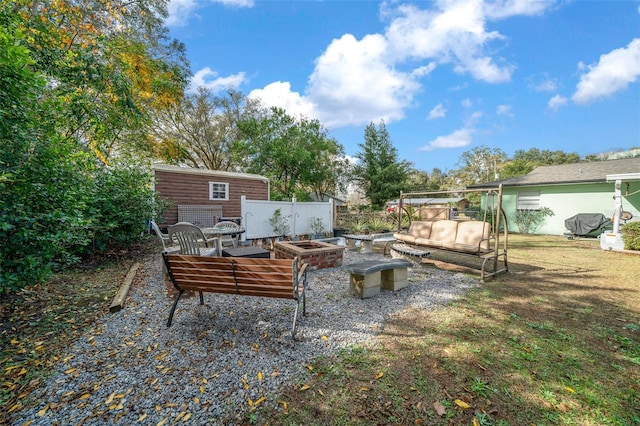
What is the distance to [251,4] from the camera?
27.2 feet

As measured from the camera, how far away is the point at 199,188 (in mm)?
11719

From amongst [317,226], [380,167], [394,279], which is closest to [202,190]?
[317,226]

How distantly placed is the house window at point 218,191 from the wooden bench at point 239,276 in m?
10.2

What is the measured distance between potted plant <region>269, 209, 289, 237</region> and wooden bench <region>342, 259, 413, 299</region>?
16.9ft

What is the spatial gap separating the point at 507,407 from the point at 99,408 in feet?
9.05

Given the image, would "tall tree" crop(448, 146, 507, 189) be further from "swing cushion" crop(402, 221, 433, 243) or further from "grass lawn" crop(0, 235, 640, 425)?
"grass lawn" crop(0, 235, 640, 425)

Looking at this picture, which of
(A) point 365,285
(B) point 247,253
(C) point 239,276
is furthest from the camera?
(B) point 247,253

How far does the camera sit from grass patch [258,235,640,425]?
1.66 m

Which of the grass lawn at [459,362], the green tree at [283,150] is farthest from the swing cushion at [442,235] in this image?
the green tree at [283,150]

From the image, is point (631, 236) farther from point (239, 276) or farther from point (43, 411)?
point (43, 411)

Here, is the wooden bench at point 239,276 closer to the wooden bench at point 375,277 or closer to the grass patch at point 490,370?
the grass patch at point 490,370

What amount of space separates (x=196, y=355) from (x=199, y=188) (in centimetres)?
1078

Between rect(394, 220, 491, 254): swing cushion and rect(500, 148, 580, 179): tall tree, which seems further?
rect(500, 148, 580, 179): tall tree

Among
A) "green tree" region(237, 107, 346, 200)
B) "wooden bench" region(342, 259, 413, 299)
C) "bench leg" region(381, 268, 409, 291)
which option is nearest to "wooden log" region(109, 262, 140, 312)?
"wooden bench" region(342, 259, 413, 299)
